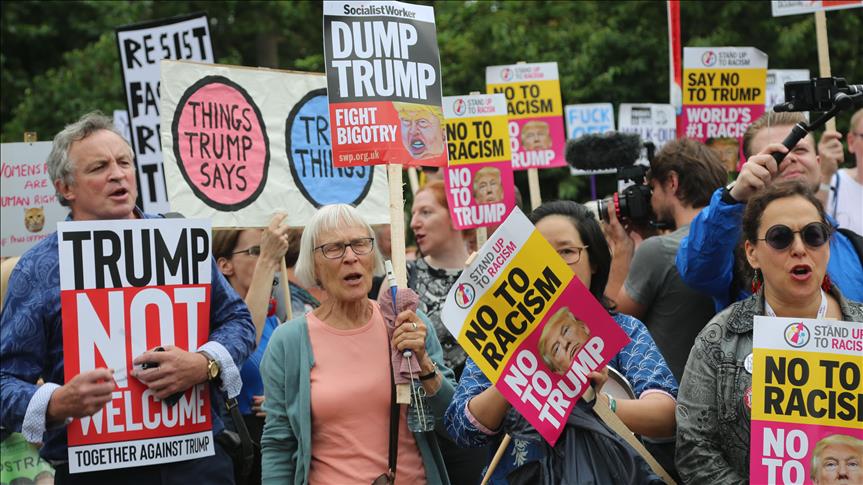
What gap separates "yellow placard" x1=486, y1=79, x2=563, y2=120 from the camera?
31.0 feet

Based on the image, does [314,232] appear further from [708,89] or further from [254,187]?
[708,89]

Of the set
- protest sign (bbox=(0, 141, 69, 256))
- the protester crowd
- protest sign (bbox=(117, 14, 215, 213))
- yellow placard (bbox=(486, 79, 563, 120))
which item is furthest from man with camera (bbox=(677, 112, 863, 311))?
protest sign (bbox=(0, 141, 69, 256))

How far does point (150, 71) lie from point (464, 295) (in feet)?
15.8

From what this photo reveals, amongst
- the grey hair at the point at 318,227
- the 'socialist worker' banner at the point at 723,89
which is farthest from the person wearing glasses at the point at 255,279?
Answer: the 'socialist worker' banner at the point at 723,89

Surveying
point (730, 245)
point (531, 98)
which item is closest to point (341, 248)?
point (730, 245)

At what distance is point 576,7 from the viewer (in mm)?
18578

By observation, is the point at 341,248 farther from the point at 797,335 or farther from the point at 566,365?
the point at 797,335

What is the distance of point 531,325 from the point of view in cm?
401

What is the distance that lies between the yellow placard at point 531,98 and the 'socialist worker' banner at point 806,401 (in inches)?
236

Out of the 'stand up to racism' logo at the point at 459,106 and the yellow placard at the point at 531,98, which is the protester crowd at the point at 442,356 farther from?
the yellow placard at the point at 531,98

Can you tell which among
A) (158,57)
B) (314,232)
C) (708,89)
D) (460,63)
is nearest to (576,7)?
(460,63)

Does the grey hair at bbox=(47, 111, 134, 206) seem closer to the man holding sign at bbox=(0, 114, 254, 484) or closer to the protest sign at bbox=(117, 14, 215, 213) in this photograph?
the man holding sign at bbox=(0, 114, 254, 484)

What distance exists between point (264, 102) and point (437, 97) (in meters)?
1.45

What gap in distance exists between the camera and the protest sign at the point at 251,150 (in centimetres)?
616
